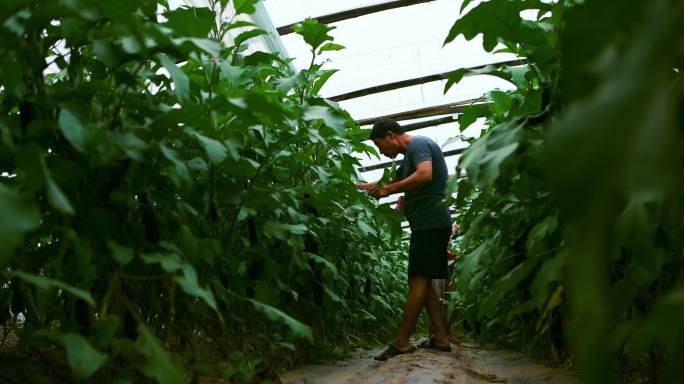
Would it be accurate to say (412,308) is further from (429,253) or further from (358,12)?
(358,12)

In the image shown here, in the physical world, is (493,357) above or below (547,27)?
below

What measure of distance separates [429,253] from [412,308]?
1.19 feet

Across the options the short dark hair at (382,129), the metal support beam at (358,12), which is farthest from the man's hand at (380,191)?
the metal support beam at (358,12)

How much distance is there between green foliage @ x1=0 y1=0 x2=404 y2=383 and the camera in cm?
132

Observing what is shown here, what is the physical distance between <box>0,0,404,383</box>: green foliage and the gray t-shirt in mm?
1365

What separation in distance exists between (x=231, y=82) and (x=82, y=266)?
1008 millimetres

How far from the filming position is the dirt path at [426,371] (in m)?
2.66

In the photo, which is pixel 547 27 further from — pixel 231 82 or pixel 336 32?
pixel 336 32

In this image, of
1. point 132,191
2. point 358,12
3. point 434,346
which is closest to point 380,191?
point 434,346

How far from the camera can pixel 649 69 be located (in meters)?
0.29

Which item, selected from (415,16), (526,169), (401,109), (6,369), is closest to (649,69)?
(526,169)

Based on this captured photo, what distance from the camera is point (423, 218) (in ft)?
13.2

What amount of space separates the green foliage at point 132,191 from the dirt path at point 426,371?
0.90ft

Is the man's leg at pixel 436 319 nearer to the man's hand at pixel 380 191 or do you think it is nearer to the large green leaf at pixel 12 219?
the man's hand at pixel 380 191
